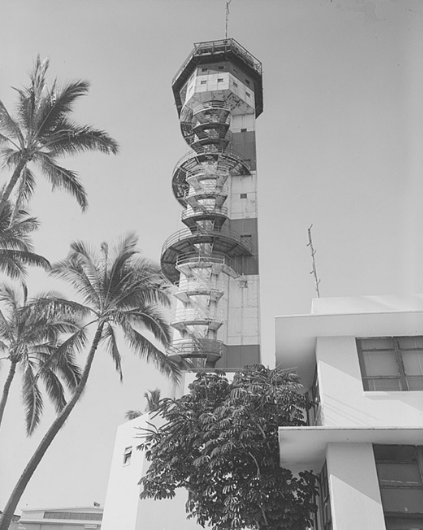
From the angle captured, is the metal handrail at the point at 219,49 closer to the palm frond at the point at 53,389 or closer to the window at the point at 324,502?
the palm frond at the point at 53,389

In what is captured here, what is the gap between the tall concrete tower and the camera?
30.3m

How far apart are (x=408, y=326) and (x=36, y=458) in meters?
11.5

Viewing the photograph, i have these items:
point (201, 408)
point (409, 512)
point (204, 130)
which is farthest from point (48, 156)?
point (204, 130)

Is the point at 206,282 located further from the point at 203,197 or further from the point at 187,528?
the point at 187,528

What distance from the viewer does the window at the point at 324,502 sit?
423 inches

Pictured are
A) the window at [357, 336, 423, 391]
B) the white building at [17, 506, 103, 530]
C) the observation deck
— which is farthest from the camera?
the white building at [17, 506, 103, 530]

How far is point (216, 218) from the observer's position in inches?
1336

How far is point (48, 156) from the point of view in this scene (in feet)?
46.9

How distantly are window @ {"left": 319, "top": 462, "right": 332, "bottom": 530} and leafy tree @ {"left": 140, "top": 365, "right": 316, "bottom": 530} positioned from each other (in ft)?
1.30

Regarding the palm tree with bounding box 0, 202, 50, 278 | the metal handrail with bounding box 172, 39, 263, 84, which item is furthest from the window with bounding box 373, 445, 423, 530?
the metal handrail with bounding box 172, 39, 263, 84

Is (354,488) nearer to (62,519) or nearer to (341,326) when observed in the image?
(341,326)

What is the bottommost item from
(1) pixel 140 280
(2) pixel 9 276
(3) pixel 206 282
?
(2) pixel 9 276

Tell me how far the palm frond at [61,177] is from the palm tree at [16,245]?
1520mm

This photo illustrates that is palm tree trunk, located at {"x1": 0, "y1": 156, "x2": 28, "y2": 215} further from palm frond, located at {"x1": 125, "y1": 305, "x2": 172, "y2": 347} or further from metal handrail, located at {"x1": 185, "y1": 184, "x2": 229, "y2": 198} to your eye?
metal handrail, located at {"x1": 185, "y1": 184, "x2": 229, "y2": 198}
